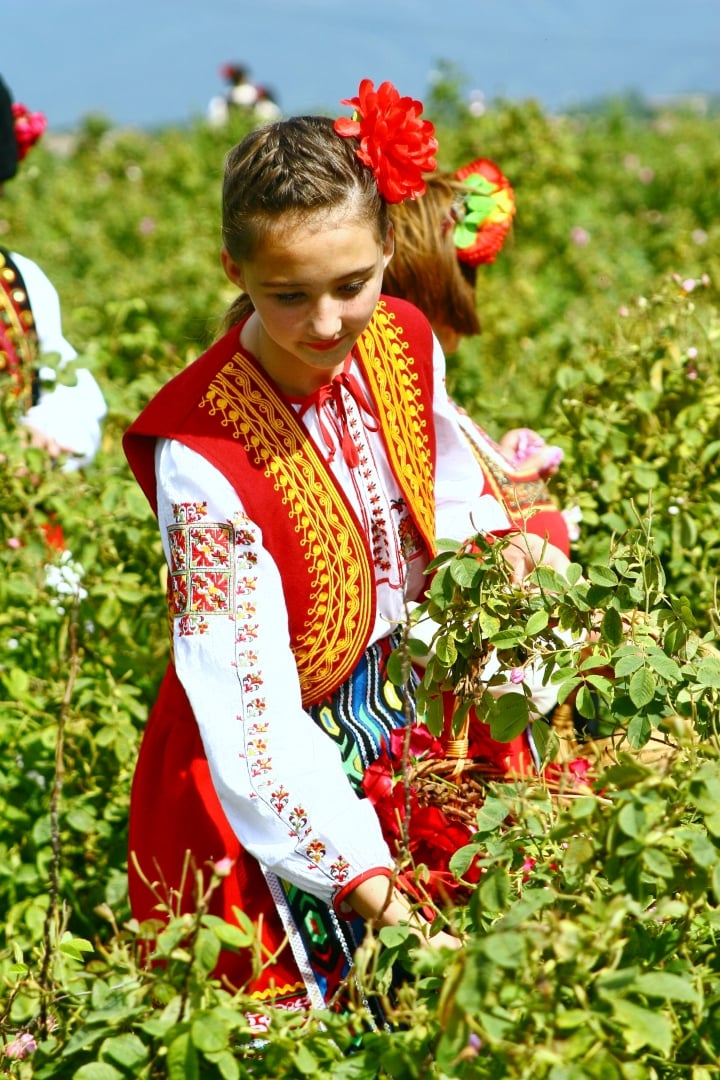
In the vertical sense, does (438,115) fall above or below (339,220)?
above

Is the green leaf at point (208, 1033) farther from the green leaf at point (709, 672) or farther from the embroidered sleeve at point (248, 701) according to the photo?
the green leaf at point (709, 672)

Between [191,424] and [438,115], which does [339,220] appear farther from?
[438,115]

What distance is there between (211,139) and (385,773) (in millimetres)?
7918

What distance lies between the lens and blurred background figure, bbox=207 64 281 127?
32.1 ft

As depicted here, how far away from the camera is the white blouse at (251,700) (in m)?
1.52

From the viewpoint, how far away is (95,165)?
983 centimetres

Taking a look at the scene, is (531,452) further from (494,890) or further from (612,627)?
(494,890)

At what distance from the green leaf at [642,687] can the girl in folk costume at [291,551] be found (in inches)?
11.8

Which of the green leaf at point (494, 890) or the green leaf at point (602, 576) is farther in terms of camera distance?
the green leaf at point (602, 576)

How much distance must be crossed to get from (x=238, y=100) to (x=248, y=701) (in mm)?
9795

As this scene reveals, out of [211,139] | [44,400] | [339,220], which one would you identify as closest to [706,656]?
[339,220]

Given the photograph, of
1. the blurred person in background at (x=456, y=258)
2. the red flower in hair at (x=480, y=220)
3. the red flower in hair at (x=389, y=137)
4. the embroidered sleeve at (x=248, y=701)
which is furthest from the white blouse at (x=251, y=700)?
the red flower in hair at (x=480, y=220)

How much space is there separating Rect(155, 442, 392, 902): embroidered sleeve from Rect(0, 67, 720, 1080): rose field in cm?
11

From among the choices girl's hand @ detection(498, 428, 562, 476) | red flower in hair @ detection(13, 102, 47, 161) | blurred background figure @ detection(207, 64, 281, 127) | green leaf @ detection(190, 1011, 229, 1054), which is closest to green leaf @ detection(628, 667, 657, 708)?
green leaf @ detection(190, 1011, 229, 1054)
